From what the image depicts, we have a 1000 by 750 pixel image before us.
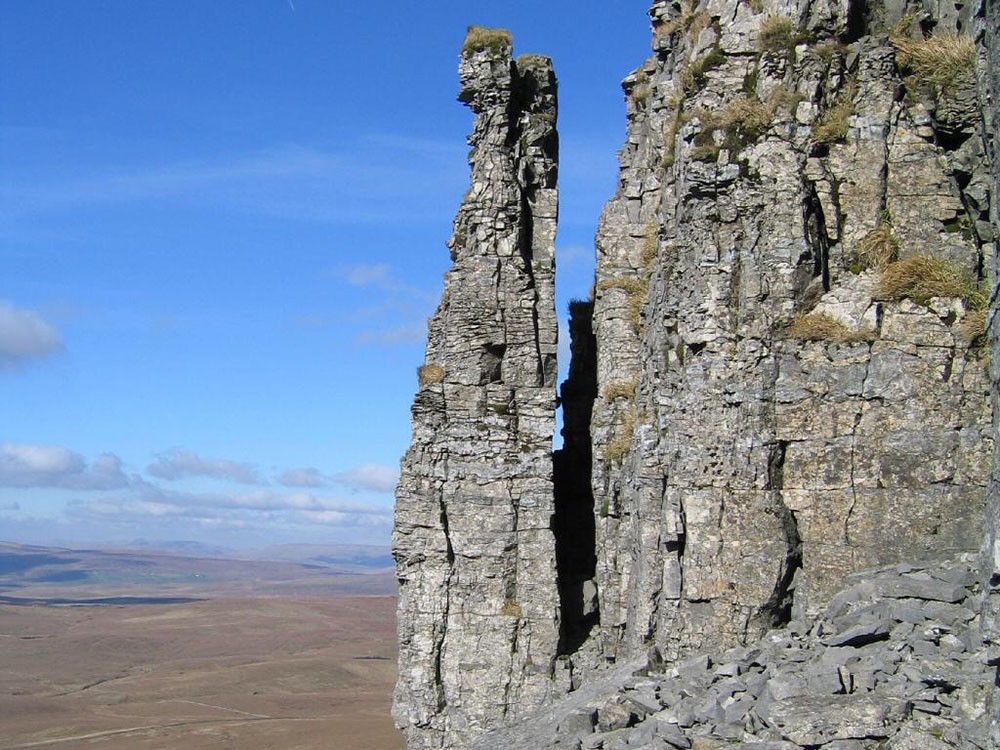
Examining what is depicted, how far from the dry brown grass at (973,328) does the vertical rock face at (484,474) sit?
1415 centimetres

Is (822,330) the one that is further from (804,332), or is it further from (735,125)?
(735,125)

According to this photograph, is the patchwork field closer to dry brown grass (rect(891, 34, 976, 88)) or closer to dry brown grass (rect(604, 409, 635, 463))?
dry brown grass (rect(604, 409, 635, 463))

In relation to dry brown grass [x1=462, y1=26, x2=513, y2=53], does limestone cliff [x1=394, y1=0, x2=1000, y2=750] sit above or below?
below

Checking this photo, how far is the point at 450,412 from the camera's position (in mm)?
39031

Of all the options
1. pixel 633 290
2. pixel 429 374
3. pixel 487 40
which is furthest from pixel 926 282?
pixel 487 40

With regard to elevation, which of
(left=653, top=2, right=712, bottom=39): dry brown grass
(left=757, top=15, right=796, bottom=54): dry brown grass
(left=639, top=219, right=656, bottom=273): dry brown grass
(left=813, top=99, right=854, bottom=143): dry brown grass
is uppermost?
(left=653, top=2, right=712, bottom=39): dry brown grass

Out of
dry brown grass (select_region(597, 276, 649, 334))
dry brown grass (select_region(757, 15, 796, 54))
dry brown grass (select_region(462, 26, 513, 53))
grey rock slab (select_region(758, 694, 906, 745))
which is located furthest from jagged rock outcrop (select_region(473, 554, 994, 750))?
dry brown grass (select_region(462, 26, 513, 53))

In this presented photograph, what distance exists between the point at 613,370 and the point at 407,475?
7453 mm

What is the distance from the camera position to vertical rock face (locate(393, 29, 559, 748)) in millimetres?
37062

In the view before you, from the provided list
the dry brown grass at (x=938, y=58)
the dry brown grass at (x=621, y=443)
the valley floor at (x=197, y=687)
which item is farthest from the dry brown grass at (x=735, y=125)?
the valley floor at (x=197, y=687)

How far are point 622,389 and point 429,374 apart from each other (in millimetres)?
6311

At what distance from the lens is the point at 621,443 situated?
3791cm

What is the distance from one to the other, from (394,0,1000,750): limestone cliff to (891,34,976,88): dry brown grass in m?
0.08

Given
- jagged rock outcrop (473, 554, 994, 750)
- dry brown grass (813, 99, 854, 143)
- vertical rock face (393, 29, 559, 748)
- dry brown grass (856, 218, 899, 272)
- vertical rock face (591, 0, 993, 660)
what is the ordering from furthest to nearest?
1. vertical rock face (393, 29, 559, 748)
2. dry brown grass (813, 99, 854, 143)
3. dry brown grass (856, 218, 899, 272)
4. vertical rock face (591, 0, 993, 660)
5. jagged rock outcrop (473, 554, 994, 750)
